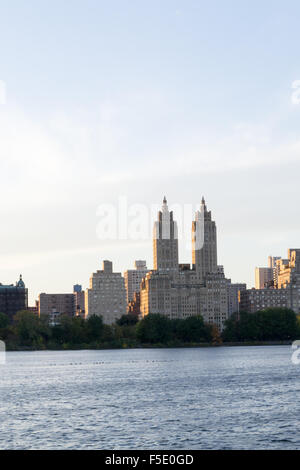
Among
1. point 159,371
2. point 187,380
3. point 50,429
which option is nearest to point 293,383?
point 187,380

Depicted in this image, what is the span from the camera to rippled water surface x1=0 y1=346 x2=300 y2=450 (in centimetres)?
6397

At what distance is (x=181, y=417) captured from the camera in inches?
3066

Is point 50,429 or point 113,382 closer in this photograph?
point 50,429

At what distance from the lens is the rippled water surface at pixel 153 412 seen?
2518 inches

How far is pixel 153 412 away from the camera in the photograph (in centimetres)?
8188

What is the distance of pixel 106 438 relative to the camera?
65500 millimetres
